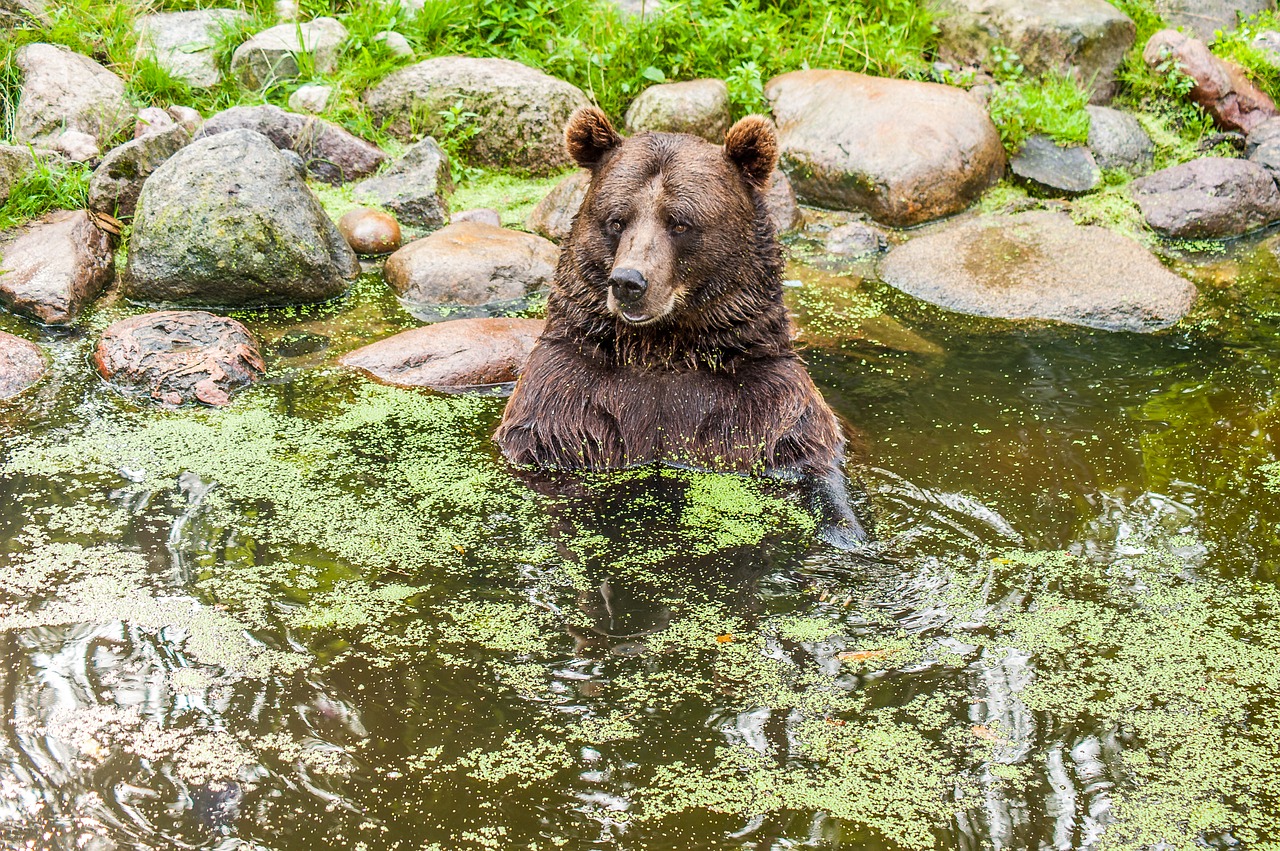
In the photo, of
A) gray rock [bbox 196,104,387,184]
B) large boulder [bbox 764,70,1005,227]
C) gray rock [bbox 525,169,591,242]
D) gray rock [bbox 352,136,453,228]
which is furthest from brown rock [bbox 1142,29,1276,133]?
gray rock [bbox 196,104,387,184]

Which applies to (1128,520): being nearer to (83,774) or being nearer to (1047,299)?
(1047,299)

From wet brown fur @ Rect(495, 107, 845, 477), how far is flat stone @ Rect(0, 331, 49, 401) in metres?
2.74

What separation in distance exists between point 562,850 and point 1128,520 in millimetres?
3038

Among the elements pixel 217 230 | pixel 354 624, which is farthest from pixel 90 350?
pixel 354 624

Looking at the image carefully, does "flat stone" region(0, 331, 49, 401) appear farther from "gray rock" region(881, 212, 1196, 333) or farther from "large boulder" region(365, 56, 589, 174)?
"gray rock" region(881, 212, 1196, 333)

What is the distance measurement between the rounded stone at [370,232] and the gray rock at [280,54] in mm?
2228

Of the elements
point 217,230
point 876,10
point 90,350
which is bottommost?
point 90,350

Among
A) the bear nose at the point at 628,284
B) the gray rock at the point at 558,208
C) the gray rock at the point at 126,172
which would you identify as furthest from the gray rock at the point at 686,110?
the bear nose at the point at 628,284

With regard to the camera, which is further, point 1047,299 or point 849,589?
point 1047,299

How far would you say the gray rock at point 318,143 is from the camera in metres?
8.90

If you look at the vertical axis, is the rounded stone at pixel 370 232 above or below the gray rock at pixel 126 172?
below

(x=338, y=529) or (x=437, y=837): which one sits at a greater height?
(x=437, y=837)

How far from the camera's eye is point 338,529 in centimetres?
470

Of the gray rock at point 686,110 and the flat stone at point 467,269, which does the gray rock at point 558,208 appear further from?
the gray rock at point 686,110
